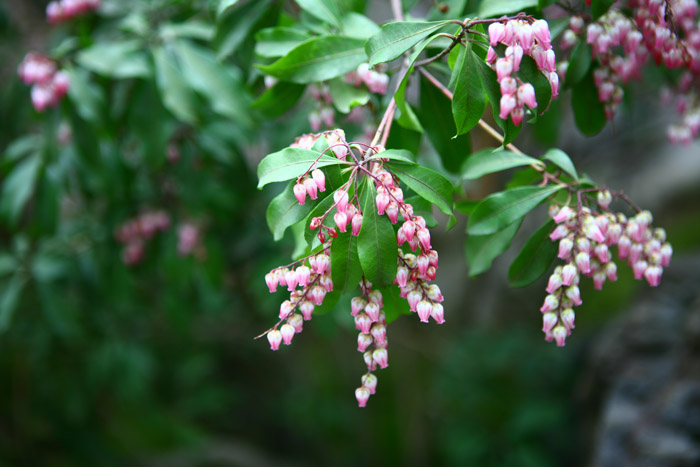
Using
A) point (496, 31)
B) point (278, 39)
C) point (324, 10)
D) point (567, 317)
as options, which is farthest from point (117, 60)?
point (567, 317)

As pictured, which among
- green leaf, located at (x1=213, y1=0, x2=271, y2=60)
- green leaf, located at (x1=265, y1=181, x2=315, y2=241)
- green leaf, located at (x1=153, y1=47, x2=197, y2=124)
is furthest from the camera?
green leaf, located at (x1=153, y1=47, x2=197, y2=124)

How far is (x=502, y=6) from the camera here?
3.35 ft

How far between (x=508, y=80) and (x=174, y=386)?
3.52 metres

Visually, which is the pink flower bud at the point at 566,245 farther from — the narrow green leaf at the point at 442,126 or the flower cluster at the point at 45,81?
the flower cluster at the point at 45,81

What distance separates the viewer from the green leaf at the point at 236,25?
4.41ft

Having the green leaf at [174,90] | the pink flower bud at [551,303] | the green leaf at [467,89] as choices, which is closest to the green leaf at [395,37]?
the green leaf at [467,89]

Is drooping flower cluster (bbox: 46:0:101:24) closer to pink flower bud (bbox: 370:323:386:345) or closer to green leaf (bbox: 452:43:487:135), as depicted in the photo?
green leaf (bbox: 452:43:487:135)

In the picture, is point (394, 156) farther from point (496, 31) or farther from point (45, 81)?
point (45, 81)

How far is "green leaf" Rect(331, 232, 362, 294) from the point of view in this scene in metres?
0.80

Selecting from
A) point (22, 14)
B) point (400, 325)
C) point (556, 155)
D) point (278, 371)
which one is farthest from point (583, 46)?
point (278, 371)

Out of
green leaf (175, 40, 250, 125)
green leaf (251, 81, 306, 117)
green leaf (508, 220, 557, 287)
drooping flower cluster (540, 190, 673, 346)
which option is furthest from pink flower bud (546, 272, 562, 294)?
green leaf (175, 40, 250, 125)

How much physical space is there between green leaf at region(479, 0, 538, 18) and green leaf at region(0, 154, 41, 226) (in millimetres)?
1493

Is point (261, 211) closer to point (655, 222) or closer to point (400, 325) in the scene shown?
point (400, 325)

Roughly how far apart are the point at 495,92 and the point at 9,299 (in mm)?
1982
